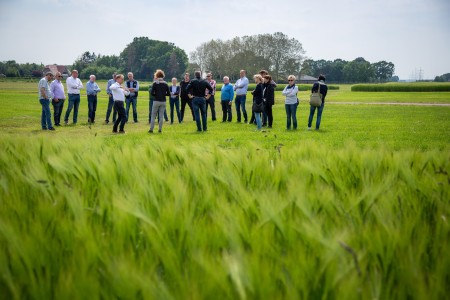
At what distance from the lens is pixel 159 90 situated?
45.8ft

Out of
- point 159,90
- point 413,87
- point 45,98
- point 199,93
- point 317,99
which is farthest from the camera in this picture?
point 413,87

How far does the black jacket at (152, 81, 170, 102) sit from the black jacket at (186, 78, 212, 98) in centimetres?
109

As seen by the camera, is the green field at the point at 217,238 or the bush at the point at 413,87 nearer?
the green field at the point at 217,238

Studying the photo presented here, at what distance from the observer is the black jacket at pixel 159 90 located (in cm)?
1388

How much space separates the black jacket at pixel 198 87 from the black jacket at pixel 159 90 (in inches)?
42.9

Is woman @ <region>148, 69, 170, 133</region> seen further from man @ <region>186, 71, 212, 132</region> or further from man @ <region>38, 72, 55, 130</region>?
man @ <region>38, 72, 55, 130</region>

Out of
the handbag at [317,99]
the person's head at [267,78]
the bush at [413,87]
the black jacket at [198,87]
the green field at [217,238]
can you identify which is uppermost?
the bush at [413,87]

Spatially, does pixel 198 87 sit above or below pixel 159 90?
above

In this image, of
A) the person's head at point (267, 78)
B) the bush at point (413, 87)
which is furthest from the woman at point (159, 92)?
the bush at point (413, 87)

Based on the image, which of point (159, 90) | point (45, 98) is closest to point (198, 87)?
point (159, 90)

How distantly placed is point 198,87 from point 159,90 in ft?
5.47

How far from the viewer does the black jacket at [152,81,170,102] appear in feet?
45.5

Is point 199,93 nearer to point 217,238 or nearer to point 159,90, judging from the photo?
point 159,90

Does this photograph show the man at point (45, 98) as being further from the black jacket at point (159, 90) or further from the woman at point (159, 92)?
the black jacket at point (159, 90)
